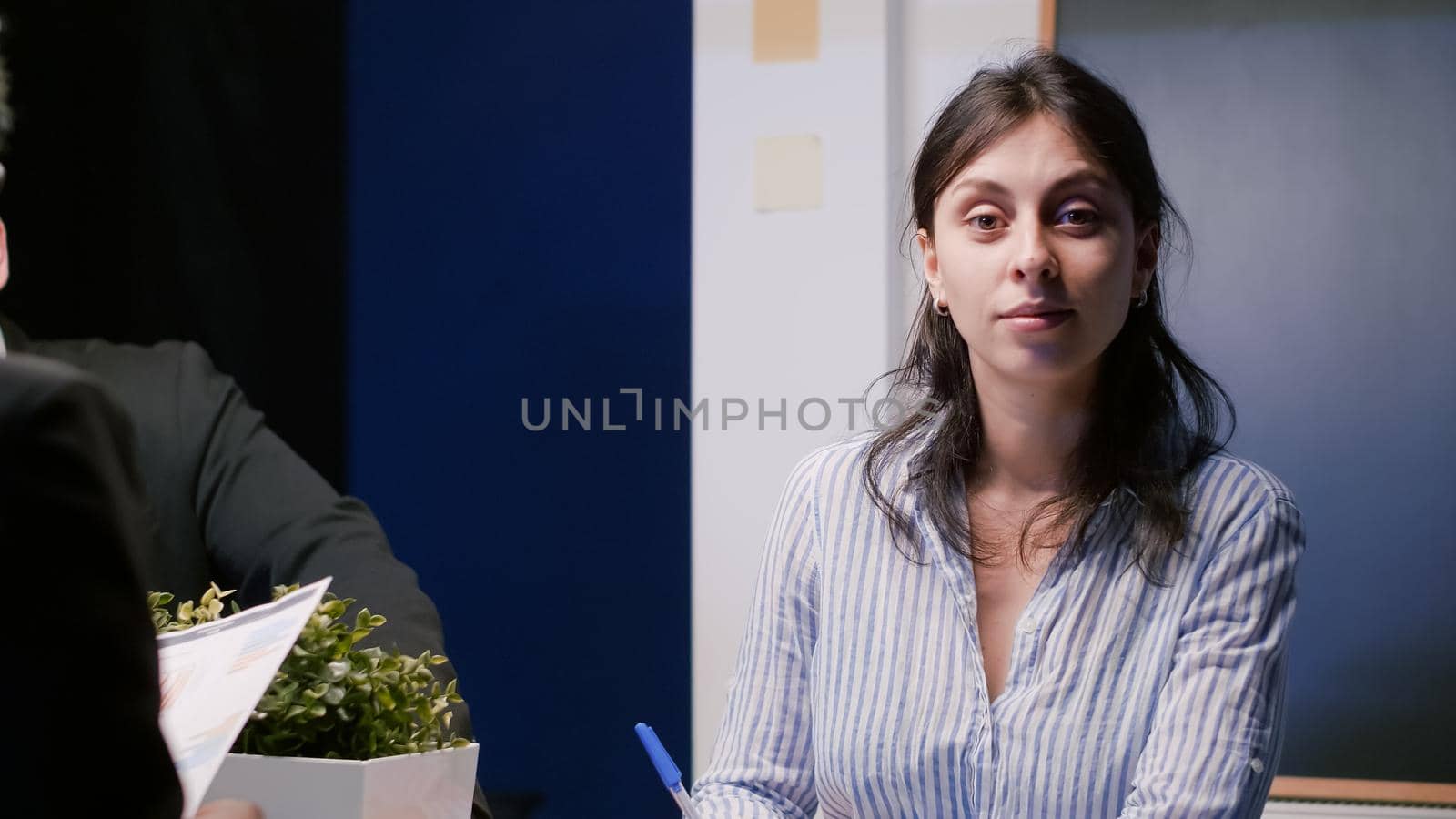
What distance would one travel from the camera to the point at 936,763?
134 cm

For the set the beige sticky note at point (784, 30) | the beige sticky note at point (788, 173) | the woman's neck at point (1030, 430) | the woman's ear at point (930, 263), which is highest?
the beige sticky note at point (784, 30)

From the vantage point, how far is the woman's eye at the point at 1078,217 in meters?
1.38

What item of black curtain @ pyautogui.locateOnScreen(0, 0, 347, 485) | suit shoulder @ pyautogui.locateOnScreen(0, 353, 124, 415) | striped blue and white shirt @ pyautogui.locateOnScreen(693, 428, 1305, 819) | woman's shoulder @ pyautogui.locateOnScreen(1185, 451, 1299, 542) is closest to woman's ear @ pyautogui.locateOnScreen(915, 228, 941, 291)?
striped blue and white shirt @ pyautogui.locateOnScreen(693, 428, 1305, 819)

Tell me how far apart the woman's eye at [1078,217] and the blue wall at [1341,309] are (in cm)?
123

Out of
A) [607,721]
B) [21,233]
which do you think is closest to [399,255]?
[21,233]

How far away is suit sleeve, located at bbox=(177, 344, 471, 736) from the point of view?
1702 millimetres

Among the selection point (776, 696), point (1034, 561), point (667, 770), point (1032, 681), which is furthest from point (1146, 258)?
point (667, 770)

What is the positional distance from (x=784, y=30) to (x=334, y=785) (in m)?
2.09

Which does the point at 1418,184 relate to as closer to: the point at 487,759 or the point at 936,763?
the point at 936,763

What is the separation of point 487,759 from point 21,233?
1433 millimetres

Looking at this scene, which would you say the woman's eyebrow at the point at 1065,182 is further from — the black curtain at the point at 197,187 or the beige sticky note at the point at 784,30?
the black curtain at the point at 197,187

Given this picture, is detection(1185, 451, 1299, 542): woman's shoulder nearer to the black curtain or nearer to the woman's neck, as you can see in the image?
the woman's neck

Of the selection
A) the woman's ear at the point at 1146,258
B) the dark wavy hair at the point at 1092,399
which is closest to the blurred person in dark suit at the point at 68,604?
the dark wavy hair at the point at 1092,399

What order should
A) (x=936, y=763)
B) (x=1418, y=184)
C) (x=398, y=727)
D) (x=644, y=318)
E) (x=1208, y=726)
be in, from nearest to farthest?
(x=398, y=727) → (x=1208, y=726) → (x=936, y=763) → (x=1418, y=184) → (x=644, y=318)
